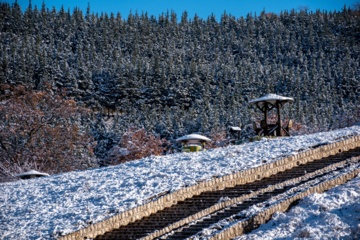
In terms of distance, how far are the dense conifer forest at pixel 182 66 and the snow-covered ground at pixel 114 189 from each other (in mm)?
21786

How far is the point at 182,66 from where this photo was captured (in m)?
84.0

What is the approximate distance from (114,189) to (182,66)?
248 ft

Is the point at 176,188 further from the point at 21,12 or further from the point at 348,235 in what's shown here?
the point at 21,12

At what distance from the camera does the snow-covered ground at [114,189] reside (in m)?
7.54

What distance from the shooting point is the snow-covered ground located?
7535mm

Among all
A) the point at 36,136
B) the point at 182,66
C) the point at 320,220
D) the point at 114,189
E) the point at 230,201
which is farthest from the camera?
the point at 182,66

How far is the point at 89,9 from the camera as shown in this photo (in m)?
120

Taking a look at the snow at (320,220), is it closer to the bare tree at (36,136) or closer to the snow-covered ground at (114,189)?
the snow-covered ground at (114,189)

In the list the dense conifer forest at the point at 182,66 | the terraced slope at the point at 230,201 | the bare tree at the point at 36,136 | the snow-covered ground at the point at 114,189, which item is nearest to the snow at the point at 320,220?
the snow-covered ground at the point at 114,189

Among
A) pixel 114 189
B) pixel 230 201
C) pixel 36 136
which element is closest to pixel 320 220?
pixel 230 201

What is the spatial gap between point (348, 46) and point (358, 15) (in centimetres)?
3637

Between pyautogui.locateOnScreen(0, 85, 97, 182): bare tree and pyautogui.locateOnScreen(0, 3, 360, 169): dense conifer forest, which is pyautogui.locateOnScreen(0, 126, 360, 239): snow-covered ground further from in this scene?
pyautogui.locateOnScreen(0, 3, 360, 169): dense conifer forest

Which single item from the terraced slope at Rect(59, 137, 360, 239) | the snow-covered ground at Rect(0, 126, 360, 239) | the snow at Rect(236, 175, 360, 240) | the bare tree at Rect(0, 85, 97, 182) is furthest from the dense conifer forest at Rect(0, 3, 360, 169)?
the snow at Rect(236, 175, 360, 240)

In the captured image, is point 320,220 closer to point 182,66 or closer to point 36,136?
point 36,136
